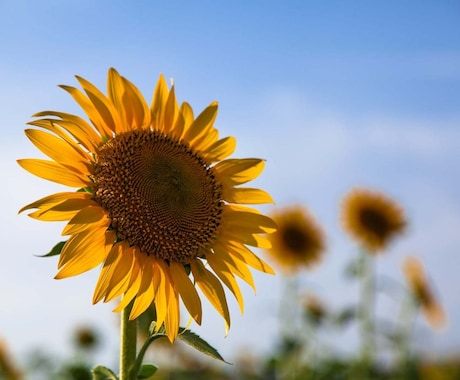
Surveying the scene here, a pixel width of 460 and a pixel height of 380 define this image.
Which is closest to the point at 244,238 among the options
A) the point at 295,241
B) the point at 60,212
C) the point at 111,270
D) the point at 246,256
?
the point at 246,256

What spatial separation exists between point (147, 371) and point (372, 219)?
5531 mm

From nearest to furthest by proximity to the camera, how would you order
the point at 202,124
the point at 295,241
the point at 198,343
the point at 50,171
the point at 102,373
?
the point at 198,343 < the point at 102,373 < the point at 50,171 < the point at 202,124 < the point at 295,241

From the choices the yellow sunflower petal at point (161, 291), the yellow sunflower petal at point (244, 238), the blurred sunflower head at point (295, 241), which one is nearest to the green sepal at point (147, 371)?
the yellow sunflower petal at point (161, 291)

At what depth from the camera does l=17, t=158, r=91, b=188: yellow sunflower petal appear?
9.01ft

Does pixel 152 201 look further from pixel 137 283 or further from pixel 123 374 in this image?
pixel 123 374

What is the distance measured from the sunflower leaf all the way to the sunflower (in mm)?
139

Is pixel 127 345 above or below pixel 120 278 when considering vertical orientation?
below

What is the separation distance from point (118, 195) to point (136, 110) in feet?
1.34

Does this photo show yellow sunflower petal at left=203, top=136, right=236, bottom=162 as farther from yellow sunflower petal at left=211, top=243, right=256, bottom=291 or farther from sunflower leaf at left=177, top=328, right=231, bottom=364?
sunflower leaf at left=177, top=328, right=231, bottom=364

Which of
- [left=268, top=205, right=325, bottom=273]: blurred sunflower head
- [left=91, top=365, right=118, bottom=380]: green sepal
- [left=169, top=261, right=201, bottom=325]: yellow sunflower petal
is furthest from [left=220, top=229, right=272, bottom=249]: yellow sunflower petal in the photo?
[left=268, top=205, right=325, bottom=273]: blurred sunflower head

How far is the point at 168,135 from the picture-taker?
3.18 meters

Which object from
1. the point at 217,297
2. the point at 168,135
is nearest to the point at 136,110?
the point at 168,135

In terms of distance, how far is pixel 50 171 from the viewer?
2768 mm

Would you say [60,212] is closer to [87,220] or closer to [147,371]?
[87,220]
